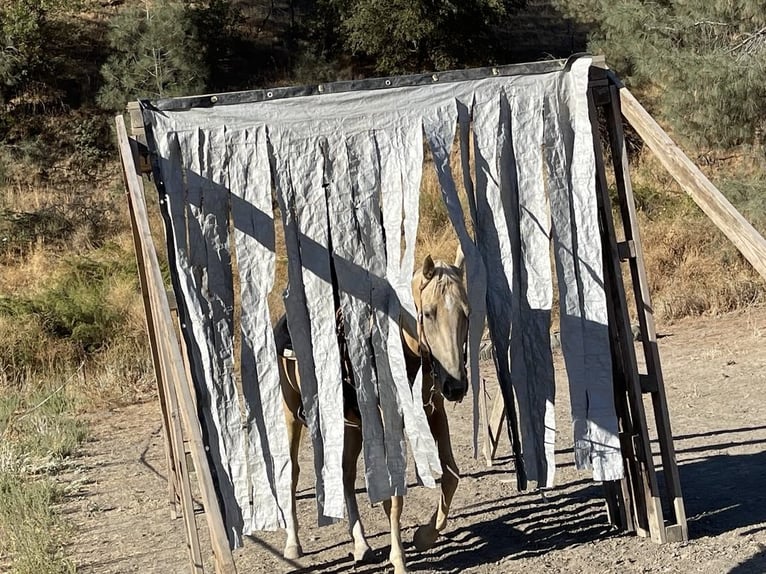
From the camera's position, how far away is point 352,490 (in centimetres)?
631

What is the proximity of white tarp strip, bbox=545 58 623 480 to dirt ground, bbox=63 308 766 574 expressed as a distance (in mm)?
710

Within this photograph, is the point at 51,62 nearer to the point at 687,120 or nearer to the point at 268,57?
the point at 268,57

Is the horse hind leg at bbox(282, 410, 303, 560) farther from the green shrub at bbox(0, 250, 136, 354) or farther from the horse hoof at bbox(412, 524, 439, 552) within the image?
the green shrub at bbox(0, 250, 136, 354)

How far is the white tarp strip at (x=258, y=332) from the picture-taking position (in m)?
5.60

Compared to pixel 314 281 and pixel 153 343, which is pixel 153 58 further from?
pixel 314 281

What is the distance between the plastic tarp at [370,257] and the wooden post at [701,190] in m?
0.33

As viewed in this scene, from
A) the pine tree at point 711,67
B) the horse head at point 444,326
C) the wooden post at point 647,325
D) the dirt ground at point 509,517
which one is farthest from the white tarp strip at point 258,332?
the pine tree at point 711,67

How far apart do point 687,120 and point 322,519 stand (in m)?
12.3

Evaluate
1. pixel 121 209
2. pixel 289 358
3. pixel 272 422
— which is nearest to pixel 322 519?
pixel 272 422

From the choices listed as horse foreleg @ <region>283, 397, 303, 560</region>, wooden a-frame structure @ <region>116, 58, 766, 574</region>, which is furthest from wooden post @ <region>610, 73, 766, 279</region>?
horse foreleg @ <region>283, 397, 303, 560</region>

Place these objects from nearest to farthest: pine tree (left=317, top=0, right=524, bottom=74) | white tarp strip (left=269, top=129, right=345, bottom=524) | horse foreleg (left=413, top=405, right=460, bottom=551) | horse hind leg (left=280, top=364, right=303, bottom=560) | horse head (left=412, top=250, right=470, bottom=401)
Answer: horse head (left=412, top=250, right=470, bottom=401) → white tarp strip (left=269, top=129, right=345, bottom=524) → horse foreleg (left=413, top=405, right=460, bottom=551) → horse hind leg (left=280, top=364, right=303, bottom=560) → pine tree (left=317, top=0, right=524, bottom=74)

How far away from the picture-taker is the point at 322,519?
5691mm

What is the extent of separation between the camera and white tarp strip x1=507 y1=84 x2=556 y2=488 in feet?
19.3

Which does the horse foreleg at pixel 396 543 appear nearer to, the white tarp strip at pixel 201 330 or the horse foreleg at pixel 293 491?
the horse foreleg at pixel 293 491
